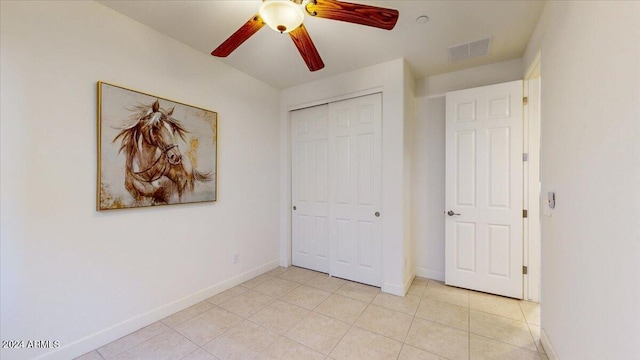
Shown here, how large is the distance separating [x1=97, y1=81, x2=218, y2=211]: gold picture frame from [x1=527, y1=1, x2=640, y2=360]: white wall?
285 centimetres

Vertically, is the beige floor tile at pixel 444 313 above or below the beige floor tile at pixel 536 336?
below

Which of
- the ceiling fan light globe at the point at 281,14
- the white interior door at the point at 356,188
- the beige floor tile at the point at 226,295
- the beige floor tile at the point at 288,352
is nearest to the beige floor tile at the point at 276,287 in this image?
the beige floor tile at the point at 226,295

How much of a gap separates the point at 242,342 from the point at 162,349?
574mm

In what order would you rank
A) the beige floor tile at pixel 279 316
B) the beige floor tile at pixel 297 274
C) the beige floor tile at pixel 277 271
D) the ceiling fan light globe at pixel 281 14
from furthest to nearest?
the beige floor tile at pixel 277 271
the beige floor tile at pixel 297 274
the beige floor tile at pixel 279 316
the ceiling fan light globe at pixel 281 14

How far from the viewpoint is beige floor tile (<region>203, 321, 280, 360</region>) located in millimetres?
1763

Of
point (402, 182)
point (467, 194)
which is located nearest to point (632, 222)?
point (402, 182)

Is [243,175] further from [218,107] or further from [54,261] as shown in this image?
[54,261]

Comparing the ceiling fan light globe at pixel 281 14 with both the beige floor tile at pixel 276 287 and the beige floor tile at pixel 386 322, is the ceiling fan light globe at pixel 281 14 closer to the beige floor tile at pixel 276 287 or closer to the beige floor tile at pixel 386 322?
the beige floor tile at pixel 386 322

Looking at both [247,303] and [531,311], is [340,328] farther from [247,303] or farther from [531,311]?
[531,311]

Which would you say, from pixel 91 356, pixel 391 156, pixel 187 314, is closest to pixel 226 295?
pixel 187 314

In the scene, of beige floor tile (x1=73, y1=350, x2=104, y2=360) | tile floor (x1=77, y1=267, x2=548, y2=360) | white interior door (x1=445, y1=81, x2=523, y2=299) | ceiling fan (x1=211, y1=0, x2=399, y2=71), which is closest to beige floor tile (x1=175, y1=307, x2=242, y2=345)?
tile floor (x1=77, y1=267, x2=548, y2=360)

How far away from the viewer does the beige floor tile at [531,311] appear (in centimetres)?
214

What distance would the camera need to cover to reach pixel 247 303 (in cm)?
247

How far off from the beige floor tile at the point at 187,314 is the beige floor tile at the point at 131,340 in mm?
61
